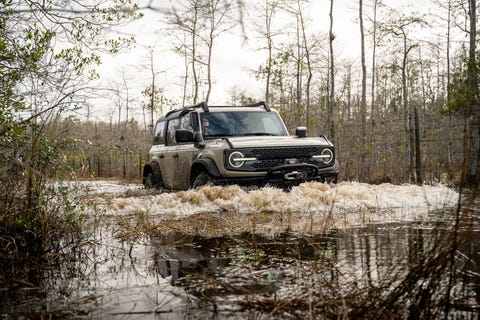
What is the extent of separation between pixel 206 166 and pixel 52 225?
3.67 m

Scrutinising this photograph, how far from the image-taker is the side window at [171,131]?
10.4 metres

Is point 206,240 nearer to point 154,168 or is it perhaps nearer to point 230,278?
point 230,278

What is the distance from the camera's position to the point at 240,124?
9.52 m

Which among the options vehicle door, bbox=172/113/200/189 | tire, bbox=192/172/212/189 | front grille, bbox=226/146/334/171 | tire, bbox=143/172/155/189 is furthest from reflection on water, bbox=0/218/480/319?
tire, bbox=143/172/155/189

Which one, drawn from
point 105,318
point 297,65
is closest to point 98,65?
point 105,318

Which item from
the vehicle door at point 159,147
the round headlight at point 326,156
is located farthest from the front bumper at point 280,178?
the vehicle door at point 159,147

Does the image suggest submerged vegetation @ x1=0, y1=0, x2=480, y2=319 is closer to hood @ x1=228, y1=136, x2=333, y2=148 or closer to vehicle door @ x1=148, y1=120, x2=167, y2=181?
hood @ x1=228, y1=136, x2=333, y2=148

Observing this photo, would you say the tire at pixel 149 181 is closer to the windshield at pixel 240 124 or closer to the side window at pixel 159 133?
the side window at pixel 159 133

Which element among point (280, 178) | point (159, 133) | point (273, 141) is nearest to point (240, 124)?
point (273, 141)

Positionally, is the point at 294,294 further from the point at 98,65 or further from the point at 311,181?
the point at 311,181

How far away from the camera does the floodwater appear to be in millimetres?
2732

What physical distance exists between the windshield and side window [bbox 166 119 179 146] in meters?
1.11

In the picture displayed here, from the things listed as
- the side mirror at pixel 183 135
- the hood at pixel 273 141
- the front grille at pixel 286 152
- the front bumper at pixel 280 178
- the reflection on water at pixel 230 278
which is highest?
the side mirror at pixel 183 135

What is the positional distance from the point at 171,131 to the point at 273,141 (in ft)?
9.57
